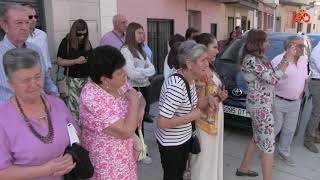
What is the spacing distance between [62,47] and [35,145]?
2.86 m

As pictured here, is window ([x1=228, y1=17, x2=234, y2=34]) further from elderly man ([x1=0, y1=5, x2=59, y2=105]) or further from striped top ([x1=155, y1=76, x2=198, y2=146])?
elderly man ([x1=0, y1=5, x2=59, y2=105])

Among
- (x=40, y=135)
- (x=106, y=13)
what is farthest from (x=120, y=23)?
(x=40, y=135)

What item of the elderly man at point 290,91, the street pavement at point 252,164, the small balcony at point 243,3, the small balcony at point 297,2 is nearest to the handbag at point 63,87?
the street pavement at point 252,164

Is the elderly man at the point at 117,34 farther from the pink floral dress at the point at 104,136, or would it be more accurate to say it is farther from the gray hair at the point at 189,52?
the pink floral dress at the point at 104,136

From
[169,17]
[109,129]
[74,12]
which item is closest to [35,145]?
[109,129]

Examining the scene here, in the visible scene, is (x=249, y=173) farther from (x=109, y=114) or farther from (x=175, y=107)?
(x=109, y=114)

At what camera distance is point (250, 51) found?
359cm

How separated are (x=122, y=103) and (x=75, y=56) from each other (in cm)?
231

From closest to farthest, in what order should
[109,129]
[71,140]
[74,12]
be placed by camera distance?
[71,140]
[109,129]
[74,12]

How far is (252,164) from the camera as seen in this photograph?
4578 millimetres

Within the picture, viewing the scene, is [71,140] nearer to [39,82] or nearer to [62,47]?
[39,82]

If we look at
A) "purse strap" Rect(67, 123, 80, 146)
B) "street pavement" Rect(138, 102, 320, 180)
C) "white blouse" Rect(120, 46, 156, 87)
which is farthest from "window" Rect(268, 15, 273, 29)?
"purse strap" Rect(67, 123, 80, 146)

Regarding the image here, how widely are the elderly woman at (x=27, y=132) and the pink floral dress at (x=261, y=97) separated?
7.39ft

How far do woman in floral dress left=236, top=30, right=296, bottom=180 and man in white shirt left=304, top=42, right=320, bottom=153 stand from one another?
61.1 inches
